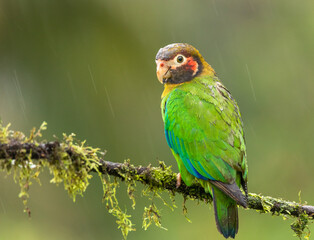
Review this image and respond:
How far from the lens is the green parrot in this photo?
3502 millimetres

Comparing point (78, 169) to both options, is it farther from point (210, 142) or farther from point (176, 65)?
point (176, 65)

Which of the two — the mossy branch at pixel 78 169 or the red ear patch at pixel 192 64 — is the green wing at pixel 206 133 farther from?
the red ear patch at pixel 192 64

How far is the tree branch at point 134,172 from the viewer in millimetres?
2576

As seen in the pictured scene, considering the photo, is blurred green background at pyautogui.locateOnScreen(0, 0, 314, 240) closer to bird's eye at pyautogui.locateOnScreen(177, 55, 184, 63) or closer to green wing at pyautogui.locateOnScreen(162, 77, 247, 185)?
bird's eye at pyautogui.locateOnScreen(177, 55, 184, 63)

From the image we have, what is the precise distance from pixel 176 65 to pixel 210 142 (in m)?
1.02

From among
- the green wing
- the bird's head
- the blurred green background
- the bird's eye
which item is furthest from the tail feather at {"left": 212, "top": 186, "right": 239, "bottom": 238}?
the blurred green background

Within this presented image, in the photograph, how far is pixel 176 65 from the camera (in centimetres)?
444

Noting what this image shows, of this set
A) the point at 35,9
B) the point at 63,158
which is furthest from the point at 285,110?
the point at 63,158

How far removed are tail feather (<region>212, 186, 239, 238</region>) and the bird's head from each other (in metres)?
1.26

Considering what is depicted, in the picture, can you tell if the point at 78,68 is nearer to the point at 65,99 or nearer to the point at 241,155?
the point at 65,99

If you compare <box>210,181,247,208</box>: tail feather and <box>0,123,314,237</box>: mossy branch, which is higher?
<box>0,123,314,237</box>: mossy branch

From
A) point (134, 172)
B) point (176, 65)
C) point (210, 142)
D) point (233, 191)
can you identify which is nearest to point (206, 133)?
point (210, 142)

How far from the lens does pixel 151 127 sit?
22.1ft

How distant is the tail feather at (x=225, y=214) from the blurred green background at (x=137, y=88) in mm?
2917
